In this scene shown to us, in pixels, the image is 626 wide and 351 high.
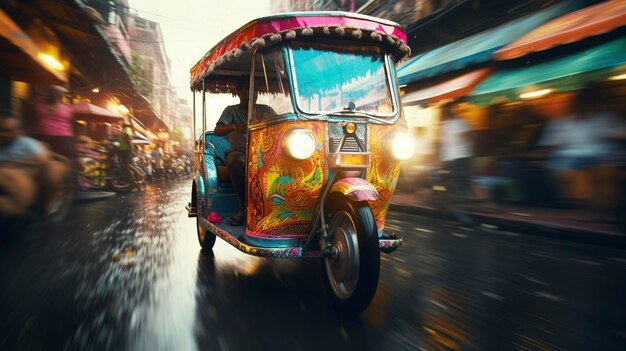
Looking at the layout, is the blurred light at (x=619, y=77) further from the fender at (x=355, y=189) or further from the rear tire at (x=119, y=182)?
the rear tire at (x=119, y=182)

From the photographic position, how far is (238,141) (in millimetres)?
5277

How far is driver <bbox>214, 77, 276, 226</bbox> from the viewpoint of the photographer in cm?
479

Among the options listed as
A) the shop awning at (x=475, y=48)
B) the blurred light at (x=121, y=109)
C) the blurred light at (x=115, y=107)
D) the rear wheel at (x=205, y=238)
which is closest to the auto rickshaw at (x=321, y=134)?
the rear wheel at (x=205, y=238)

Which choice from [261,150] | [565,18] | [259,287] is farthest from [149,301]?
[565,18]

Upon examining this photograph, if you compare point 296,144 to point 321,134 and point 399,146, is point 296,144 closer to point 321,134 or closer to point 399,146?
point 321,134

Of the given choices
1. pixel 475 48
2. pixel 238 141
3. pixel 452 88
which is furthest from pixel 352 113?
pixel 475 48

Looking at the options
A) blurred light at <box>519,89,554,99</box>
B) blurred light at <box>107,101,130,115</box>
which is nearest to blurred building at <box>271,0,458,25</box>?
blurred light at <box>519,89,554,99</box>

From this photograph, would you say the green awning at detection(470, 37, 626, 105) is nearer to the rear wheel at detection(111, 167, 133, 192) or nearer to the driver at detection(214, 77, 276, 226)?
the driver at detection(214, 77, 276, 226)

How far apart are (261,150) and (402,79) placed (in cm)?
929

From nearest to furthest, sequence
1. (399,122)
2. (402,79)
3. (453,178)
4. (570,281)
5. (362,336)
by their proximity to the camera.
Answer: (362,336), (399,122), (570,281), (453,178), (402,79)

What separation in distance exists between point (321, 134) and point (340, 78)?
567 millimetres

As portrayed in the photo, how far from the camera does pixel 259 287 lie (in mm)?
4039

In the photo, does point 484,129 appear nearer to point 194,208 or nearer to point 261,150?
point 194,208

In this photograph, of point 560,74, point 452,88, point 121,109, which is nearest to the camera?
point 560,74
